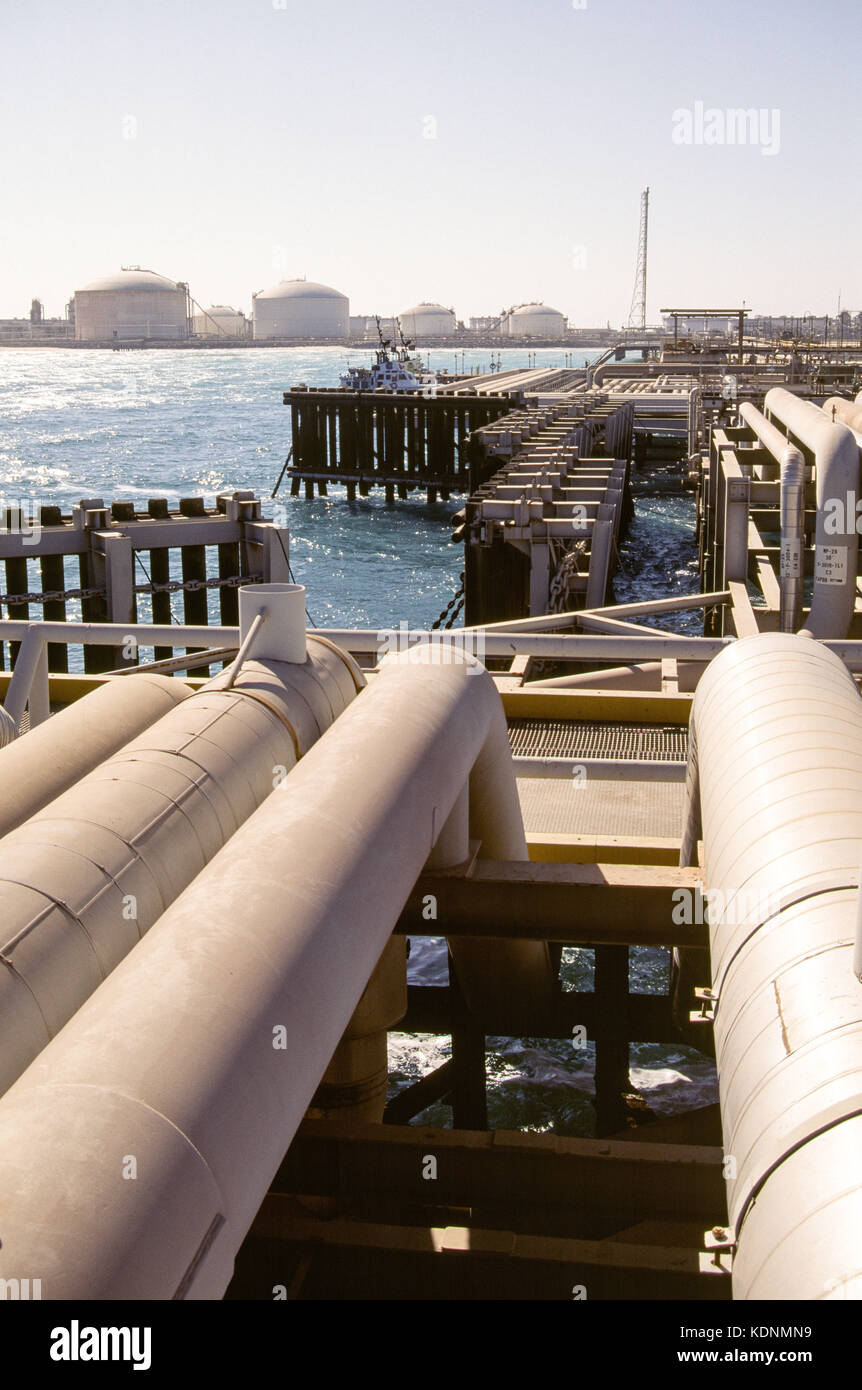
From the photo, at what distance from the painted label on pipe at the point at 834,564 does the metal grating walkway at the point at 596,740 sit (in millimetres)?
6642

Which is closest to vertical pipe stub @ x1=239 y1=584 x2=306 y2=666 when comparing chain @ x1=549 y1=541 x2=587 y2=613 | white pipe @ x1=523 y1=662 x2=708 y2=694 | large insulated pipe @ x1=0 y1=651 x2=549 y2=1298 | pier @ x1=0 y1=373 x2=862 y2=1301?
pier @ x1=0 y1=373 x2=862 y2=1301

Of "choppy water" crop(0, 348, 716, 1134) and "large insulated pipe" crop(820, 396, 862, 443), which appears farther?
"large insulated pipe" crop(820, 396, 862, 443)

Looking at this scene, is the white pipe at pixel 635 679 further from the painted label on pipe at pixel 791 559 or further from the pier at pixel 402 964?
the painted label on pipe at pixel 791 559

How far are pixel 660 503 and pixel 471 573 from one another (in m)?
35.7

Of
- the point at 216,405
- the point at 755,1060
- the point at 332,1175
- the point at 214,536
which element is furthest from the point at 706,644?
the point at 216,405

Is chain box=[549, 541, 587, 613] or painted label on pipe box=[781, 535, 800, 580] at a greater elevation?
painted label on pipe box=[781, 535, 800, 580]

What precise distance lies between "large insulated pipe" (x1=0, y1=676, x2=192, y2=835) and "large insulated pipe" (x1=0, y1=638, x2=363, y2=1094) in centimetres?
14

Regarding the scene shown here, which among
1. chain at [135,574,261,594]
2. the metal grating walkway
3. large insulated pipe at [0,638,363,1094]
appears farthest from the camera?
chain at [135,574,261,594]

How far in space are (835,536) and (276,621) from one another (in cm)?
1219

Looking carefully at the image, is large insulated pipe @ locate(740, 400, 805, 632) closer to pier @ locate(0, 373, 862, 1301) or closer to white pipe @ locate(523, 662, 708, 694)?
white pipe @ locate(523, 662, 708, 694)

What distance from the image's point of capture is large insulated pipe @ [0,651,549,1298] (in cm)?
247

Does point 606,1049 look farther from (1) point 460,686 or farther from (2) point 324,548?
(2) point 324,548

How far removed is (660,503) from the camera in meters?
57.3
